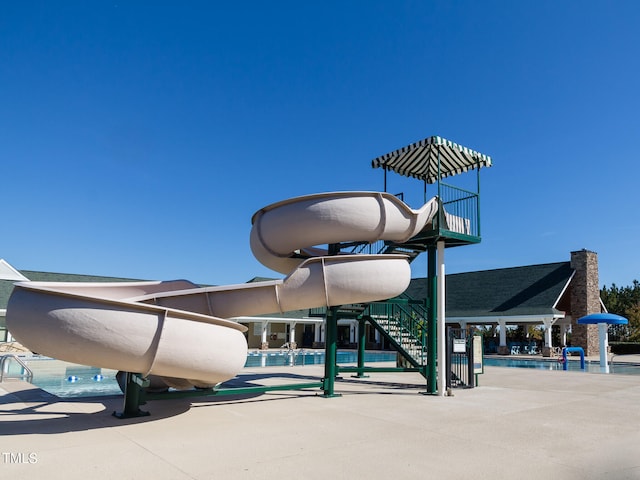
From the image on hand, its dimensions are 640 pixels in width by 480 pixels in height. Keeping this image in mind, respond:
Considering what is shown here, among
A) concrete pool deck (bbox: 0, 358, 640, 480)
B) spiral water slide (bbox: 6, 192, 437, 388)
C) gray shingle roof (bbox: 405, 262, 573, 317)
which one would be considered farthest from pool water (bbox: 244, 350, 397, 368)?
concrete pool deck (bbox: 0, 358, 640, 480)

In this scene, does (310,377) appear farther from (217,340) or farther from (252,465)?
(252,465)

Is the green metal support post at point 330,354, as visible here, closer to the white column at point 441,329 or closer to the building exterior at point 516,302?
the white column at point 441,329

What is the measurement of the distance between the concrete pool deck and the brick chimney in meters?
26.3

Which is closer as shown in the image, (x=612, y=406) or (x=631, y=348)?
(x=612, y=406)

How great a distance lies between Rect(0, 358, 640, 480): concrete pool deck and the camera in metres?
6.03

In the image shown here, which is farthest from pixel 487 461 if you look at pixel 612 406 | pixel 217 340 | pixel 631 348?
pixel 631 348

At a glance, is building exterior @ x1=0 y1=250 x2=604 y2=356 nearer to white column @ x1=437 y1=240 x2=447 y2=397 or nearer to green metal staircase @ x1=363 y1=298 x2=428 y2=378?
green metal staircase @ x1=363 y1=298 x2=428 y2=378

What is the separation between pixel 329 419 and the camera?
373 inches

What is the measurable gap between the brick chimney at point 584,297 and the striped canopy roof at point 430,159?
25.8 meters

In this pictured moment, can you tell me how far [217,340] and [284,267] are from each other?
184 inches

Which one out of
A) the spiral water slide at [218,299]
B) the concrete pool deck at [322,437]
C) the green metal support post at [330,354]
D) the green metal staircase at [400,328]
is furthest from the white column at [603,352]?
the green metal support post at [330,354]

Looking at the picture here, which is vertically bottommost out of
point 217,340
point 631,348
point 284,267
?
point 631,348

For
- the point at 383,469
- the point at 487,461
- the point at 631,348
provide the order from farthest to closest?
1. the point at 631,348
2. the point at 487,461
3. the point at 383,469

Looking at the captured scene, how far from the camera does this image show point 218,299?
1056 cm
